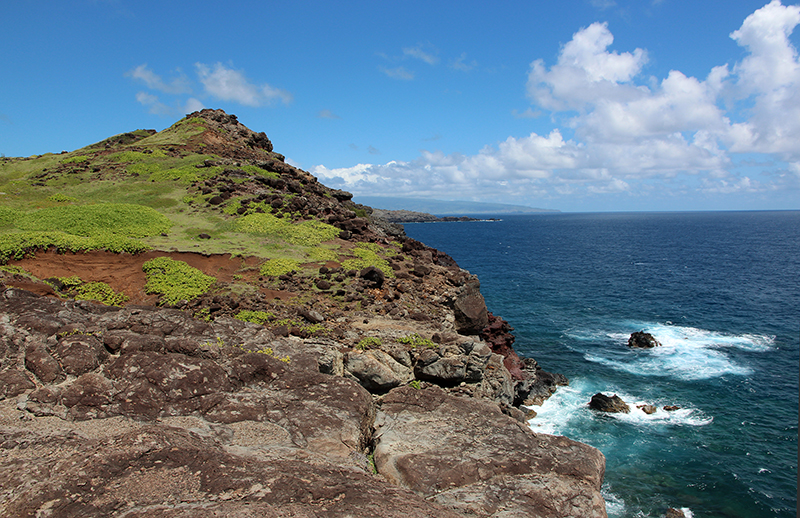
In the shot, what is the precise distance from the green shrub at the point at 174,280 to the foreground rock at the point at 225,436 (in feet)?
19.2

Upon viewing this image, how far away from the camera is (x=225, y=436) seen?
29.3ft

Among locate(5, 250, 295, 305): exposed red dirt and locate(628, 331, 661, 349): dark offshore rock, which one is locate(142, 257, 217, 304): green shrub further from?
locate(628, 331, 661, 349): dark offshore rock

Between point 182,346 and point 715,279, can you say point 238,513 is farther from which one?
point 715,279

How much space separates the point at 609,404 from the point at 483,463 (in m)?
27.3

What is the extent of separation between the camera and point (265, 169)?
38.4m

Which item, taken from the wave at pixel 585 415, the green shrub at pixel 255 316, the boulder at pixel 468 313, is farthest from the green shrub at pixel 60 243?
the wave at pixel 585 415

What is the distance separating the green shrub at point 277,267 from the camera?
70.4 feet

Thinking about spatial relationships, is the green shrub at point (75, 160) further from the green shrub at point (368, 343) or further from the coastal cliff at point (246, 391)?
the green shrub at point (368, 343)

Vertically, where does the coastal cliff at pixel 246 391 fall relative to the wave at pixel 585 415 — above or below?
above

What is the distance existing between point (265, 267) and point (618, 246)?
5404 inches

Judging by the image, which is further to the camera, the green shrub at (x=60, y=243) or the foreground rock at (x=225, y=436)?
the green shrub at (x=60, y=243)

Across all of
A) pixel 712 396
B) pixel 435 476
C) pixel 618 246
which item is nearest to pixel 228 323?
pixel 435 476

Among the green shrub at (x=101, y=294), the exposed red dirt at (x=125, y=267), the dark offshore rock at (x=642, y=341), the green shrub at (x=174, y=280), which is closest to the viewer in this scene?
the green shrub at (x=101, y=294)

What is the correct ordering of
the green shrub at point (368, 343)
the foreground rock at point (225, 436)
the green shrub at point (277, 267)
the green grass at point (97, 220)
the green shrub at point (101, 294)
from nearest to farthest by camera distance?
the foreground rock at point (225, 436) < the green shrub at point (368, 343) < the green shrub at point (101, 294) < the green shrub at point (277, 267) < the green grass at point (97, 220)
